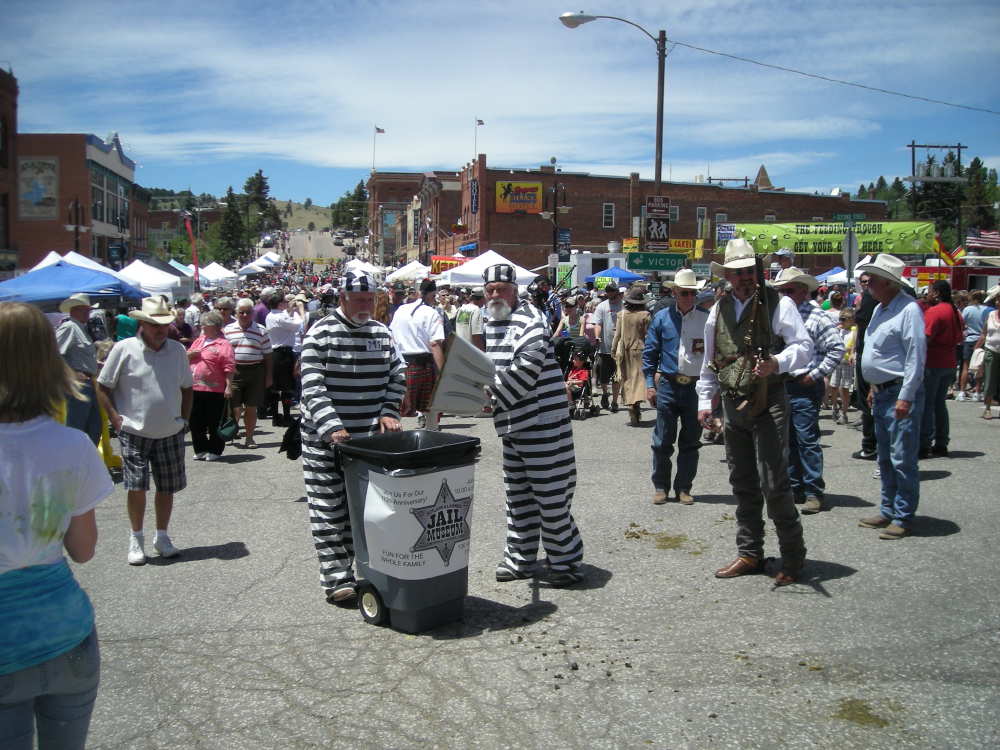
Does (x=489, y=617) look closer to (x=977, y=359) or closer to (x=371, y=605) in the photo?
(x=371, y=605)

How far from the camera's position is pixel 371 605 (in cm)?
477

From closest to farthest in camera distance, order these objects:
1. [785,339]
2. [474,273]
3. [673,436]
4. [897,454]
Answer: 1. [785,339]
2. [897,454]
3. [673,436]
4. [474,273]

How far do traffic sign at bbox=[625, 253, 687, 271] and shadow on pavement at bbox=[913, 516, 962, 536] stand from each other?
39.0 ft

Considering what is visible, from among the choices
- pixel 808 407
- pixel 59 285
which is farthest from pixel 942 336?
pixel 59 285

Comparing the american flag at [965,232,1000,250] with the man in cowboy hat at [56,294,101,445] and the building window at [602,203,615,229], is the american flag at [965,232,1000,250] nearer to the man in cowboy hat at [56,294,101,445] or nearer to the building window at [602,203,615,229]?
the building window at [602,203,615,229]

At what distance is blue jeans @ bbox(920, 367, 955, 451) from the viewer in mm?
9227

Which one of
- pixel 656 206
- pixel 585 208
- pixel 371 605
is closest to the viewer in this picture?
pixel 371 605

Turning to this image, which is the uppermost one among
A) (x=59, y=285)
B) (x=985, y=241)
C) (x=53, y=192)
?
(x=53, y=192)

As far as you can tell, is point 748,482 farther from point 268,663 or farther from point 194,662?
point 194,662

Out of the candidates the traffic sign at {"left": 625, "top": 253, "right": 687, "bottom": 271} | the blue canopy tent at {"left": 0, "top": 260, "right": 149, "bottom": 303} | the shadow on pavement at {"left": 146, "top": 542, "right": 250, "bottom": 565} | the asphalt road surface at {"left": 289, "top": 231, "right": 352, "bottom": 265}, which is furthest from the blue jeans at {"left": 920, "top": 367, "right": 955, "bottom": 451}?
the asphalt road surface at {"left": 289, "top": 231, "right": 352, "bottom": 265}

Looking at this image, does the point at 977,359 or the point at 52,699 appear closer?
the point at 52,699

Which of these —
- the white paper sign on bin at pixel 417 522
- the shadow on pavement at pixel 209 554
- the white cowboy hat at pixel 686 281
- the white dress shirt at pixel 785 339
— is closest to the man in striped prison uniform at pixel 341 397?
the white paper sign on bin at pixel 417 522

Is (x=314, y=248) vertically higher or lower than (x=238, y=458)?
higher

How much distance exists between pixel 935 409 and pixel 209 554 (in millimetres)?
7892
